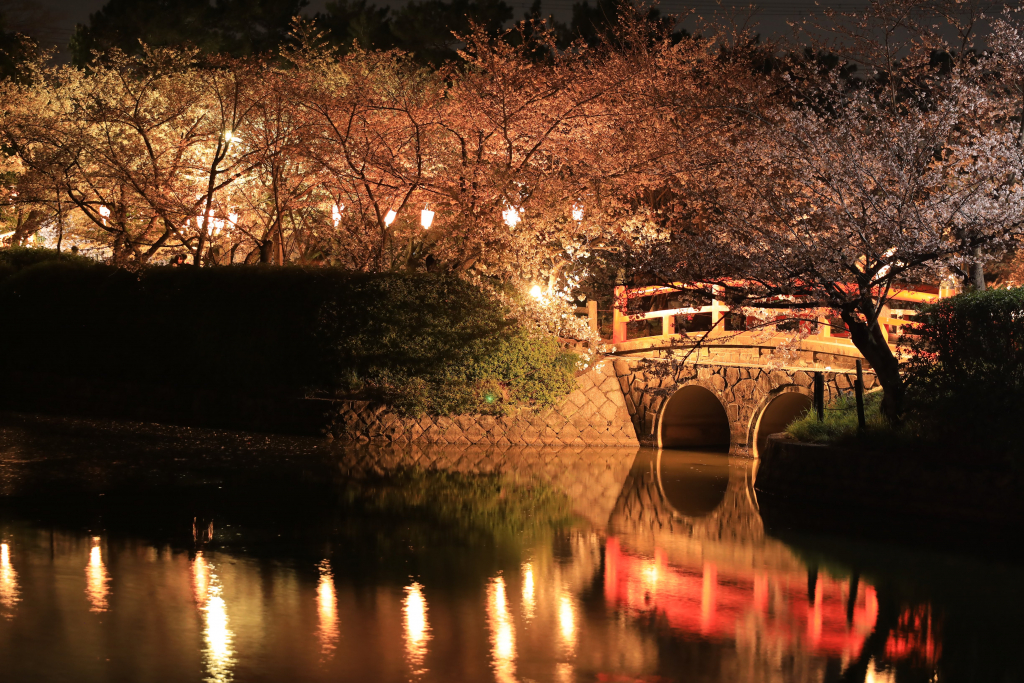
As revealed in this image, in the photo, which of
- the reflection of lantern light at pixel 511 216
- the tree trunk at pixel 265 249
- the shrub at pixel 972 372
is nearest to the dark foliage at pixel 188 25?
the tree trunk at pixel 265 249

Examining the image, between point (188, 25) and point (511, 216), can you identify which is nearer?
point (511, 216)

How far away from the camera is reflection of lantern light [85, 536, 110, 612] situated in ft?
23.6

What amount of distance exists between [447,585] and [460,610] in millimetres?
748

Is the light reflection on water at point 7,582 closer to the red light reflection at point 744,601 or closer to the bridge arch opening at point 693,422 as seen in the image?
the red light reflection at point 744,601

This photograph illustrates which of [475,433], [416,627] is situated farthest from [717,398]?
[416,627]

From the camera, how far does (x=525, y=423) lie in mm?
17688

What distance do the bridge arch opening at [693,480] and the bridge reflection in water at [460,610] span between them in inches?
57.3

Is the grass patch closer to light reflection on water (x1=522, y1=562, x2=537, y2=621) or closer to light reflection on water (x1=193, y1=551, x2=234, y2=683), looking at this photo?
light reflection on water (x1=522, y1=562, x2=537, y2=621)

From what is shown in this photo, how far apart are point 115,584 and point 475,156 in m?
11.5

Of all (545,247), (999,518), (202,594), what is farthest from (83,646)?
(545,247)

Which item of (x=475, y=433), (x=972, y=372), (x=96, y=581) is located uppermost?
(x=972, y=372)

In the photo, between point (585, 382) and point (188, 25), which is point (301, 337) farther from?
point (188, 25)

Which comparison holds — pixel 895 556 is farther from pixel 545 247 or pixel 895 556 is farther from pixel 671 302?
pixel 671 302

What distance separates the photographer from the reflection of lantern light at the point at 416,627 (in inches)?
250
